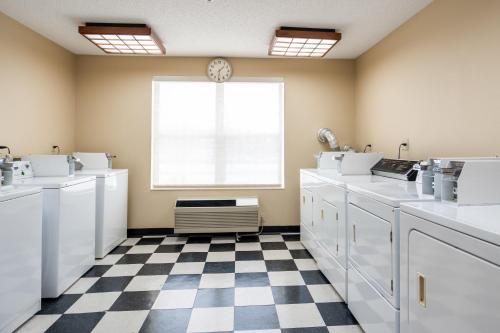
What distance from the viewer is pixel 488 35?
1.94 metres

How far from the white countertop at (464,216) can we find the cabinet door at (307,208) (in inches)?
71.7

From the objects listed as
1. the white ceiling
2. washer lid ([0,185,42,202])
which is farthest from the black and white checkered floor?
the white ceiling

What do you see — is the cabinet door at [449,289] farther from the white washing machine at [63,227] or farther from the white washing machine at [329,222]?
the white washing machine at [63,227]

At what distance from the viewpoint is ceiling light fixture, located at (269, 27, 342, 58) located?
302 centimetres

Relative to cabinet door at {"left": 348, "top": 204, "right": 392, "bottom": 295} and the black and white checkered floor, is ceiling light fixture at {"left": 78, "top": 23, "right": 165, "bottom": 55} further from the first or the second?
cabinet door at {"left": 348, "top": 204, "right": 392, "bottom": 295}

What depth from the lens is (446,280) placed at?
3.57 feet

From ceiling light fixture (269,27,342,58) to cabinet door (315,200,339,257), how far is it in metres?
1.79

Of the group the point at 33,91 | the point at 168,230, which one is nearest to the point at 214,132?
the point at 168,230

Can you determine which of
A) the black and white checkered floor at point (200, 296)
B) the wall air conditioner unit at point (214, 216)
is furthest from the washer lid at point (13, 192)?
the wall air conditioner unit at point (214, 216)

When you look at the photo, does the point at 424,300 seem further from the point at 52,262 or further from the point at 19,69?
the point at 19,69

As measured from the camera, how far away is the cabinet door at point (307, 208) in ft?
10.6

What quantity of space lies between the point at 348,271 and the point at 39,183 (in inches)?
99.7

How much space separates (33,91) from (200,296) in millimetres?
2885

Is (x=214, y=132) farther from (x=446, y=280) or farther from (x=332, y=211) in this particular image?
(x=446, y=280)
